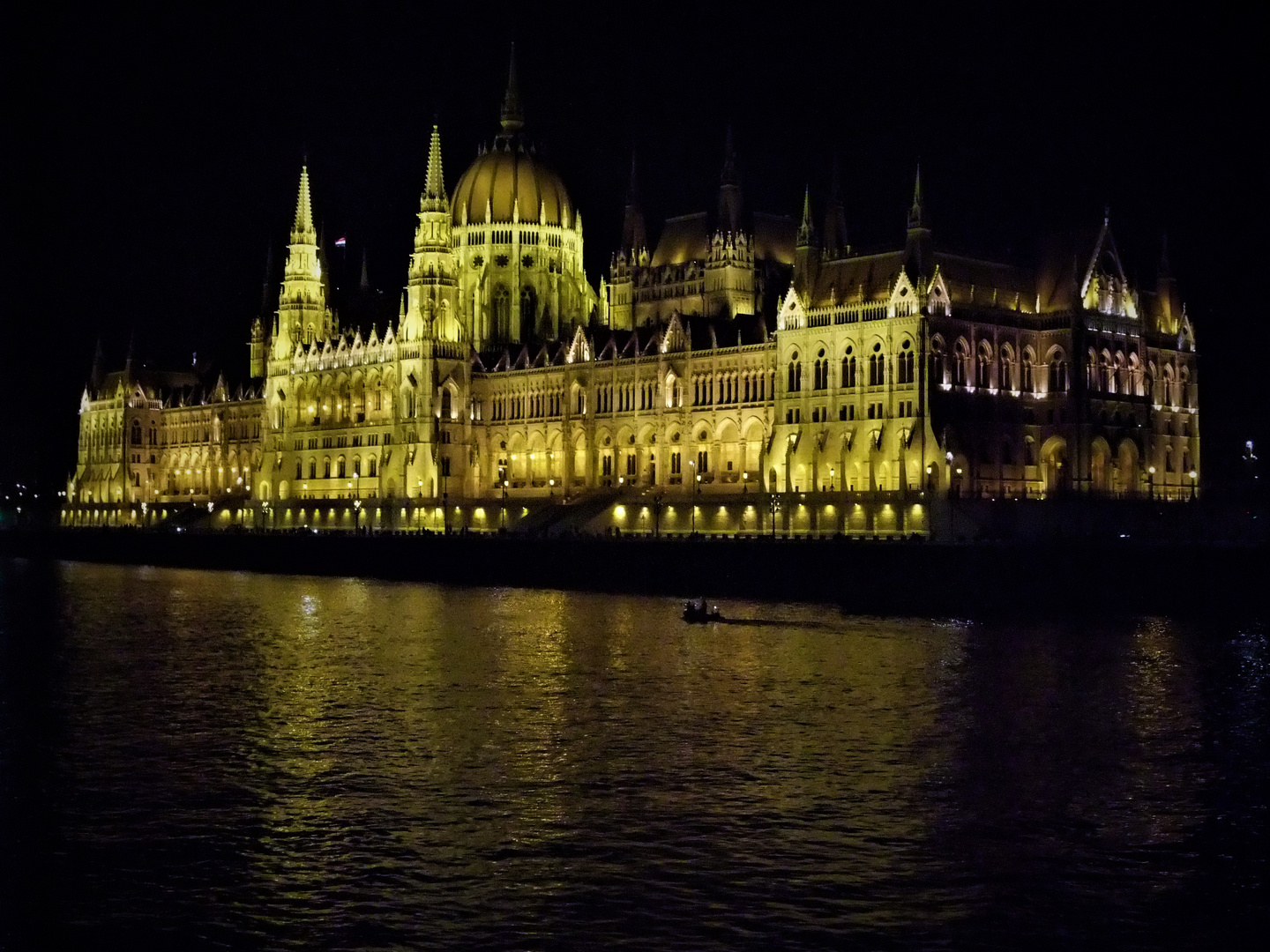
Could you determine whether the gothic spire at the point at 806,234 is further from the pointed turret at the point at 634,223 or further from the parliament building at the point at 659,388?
the pointed turret at the point at 634,223

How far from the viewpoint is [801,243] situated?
375ft

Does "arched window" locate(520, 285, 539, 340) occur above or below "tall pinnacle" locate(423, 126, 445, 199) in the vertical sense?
below

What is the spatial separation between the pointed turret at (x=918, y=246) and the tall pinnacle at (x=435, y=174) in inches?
1937

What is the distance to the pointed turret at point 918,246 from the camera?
10550cm

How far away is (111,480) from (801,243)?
95.4 metres

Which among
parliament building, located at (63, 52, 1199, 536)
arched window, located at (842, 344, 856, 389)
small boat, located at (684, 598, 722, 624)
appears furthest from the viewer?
arched window, located at (842, 344, 856, 389)

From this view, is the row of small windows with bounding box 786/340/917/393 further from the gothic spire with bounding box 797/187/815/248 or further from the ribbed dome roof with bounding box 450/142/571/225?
the ribbed dome roof with bounding box 450/142/571/225

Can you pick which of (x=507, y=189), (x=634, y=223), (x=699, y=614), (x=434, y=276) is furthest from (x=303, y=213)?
(x=699, y=614)

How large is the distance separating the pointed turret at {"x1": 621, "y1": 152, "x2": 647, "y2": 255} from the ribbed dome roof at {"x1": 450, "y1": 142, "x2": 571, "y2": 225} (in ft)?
29.9

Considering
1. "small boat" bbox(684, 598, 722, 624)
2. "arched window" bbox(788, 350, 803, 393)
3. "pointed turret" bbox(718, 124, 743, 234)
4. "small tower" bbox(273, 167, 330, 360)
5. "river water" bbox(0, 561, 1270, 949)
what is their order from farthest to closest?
"small tower" bbox(273, 167, 330, 360) < "pointed turret" bbox(718, 124, 743, 234) < "arched window" bbox(788, 350, 803, 393) < "small boat" bbox(684, 598, 722, 624) < "river water" bbox(0, 561, 1270, 949)

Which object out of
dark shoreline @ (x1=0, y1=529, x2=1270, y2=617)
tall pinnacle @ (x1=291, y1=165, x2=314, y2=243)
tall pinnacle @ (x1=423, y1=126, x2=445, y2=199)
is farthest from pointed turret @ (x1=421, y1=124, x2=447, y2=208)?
dark shoreline @ (x1=0, y1=529, x2=1270, y2=617)

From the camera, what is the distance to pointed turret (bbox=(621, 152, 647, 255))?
146 metres

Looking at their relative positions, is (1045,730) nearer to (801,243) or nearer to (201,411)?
(801,243)

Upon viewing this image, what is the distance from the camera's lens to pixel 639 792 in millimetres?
37406
